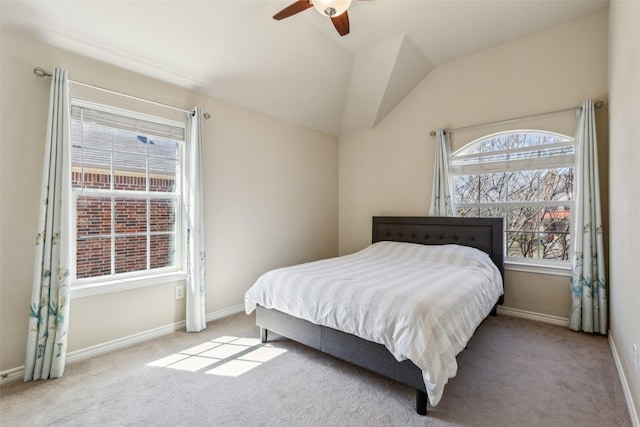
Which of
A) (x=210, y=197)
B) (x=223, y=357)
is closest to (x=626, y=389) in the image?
(x=223, y=357)

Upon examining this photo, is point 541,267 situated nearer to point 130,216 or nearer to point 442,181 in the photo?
point 442,181

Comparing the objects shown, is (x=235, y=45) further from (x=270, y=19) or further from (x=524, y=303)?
(x=524, y=303)

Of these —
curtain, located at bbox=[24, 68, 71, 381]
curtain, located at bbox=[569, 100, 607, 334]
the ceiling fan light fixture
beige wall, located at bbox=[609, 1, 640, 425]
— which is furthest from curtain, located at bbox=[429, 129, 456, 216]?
curtain, located at bbox=[24, 68, 71, 381]

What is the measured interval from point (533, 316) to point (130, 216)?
4.21 metres

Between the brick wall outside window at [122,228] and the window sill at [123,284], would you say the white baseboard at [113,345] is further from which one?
the brick wall outside window at [122,228]

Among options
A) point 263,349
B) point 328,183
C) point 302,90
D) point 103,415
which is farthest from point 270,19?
point 103,415

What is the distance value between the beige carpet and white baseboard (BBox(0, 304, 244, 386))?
8 centimetres

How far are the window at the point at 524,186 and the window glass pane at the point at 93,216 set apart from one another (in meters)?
3.78

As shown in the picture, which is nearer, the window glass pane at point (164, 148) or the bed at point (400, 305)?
the bed at point (400, 305)

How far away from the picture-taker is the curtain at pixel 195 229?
→ 2.88 meters

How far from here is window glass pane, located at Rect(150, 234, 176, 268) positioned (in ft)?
9.49

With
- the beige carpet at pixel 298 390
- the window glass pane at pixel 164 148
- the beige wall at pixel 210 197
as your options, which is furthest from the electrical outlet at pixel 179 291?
the window glass pane at pixel 164 148

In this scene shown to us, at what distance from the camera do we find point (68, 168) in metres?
2.18

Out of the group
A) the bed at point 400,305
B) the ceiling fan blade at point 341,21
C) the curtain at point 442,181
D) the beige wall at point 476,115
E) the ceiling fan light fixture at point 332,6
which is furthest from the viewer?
the curtain at point 442,181
